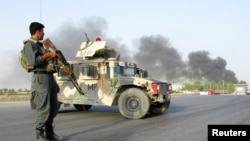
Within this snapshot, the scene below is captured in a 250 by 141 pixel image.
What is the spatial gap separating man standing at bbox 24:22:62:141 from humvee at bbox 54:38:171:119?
4.80 m

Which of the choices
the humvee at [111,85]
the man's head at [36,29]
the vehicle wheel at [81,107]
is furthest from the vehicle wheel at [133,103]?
the man's head at [36,29]

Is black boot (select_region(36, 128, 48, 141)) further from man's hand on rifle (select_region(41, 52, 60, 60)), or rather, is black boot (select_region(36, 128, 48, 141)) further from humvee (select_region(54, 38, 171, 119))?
humvee (select_region(54, 38, 171, 119))

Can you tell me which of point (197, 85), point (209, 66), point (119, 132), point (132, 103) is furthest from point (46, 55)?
point (209, 66)

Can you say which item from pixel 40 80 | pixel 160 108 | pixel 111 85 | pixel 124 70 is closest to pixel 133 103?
pixel 111 85

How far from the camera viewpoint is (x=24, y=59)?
515 centimetres

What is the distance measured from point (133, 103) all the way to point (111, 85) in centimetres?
84

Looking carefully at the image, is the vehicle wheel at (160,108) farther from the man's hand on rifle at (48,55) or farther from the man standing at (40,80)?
the man's hand on rifle at (48,55)

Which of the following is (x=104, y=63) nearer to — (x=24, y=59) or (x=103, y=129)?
(x=103, y=129)

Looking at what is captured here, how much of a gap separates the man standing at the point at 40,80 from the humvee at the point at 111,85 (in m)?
4.80

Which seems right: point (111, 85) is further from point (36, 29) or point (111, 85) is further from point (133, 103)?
point (36, 29)

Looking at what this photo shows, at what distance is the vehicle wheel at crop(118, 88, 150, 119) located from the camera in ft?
31.8

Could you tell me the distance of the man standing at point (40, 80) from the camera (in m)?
4.97

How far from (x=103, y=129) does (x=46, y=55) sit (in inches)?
113

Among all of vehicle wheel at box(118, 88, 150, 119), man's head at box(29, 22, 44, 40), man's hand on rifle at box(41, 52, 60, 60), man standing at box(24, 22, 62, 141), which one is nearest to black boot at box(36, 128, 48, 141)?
man standing at box(24, 22, 62, 141)
